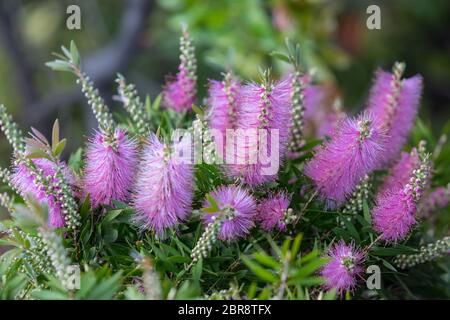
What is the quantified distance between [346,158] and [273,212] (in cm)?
9

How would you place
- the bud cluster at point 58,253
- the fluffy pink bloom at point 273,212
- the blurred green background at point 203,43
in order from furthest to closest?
the blurred green background at point 203,43, the fluffy pink bloom at point 273,212, the bud cluster at point 58,253

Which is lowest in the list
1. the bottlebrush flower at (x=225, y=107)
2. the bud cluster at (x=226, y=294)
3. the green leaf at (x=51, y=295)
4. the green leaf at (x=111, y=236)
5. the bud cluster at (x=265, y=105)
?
the green leaf at (x=51, y=295)

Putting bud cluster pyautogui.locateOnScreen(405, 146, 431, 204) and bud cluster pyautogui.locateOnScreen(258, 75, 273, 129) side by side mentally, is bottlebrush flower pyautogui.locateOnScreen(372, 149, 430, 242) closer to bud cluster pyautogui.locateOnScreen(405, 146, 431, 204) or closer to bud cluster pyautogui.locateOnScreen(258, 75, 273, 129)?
bud cluster pyautogui.locateOnScreen(405, 146, 431, 204)

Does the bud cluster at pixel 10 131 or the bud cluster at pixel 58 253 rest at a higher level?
the bud cluster at pixel 10 131

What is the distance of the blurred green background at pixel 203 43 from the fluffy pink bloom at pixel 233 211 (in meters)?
0.98

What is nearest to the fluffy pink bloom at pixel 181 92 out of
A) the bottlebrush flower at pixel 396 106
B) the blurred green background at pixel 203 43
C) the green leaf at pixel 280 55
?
the green leaf at pixel 280 55

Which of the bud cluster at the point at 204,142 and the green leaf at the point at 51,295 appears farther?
the bud cluster at the point at 204,142

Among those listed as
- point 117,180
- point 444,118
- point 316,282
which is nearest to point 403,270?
point 316,282

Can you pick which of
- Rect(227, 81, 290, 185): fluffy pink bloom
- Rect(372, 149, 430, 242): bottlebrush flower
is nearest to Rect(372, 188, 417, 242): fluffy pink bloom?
Rect(372, 149, 430, 242): bottlebrush flower

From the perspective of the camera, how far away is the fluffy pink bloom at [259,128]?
0.57 meters

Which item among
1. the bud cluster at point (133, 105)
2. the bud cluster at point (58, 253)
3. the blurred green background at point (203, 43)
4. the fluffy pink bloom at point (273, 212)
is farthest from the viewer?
the blurred green background at point (203, 43)

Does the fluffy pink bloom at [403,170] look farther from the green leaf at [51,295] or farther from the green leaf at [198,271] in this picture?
the green leaf at [51,295]

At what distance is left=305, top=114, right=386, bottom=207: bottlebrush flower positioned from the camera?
582 millimetres

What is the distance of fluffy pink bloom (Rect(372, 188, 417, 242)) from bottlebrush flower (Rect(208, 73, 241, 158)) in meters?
0.17
